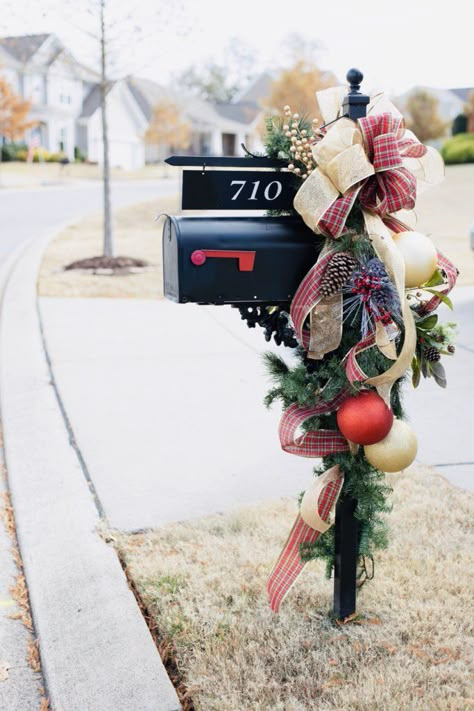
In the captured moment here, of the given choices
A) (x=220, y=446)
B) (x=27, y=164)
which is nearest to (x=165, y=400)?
(x=220, y=446)

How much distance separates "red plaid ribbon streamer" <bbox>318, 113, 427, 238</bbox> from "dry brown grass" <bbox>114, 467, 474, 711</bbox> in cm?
129

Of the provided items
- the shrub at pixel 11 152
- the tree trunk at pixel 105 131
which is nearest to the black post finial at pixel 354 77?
the tree trunk at pixel 105 131

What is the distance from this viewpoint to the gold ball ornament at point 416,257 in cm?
230

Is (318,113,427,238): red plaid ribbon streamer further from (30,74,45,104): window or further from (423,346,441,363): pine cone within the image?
(30,74,45,104): window

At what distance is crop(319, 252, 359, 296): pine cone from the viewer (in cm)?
224

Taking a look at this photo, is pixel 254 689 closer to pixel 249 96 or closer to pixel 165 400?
pixel 165 400

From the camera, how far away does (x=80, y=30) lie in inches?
434

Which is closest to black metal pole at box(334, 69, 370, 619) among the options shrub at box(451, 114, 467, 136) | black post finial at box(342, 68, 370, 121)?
black post finial at box(342, 68, 370, 121)

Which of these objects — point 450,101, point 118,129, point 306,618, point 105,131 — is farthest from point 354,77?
point 450,101

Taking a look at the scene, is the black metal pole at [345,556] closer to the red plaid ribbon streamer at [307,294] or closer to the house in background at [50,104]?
the red plaid ribbon streamer at [307,294]

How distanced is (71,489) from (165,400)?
1433mm

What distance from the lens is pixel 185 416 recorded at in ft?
16.1

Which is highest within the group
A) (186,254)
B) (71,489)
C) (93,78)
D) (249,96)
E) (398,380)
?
→ (249,96)

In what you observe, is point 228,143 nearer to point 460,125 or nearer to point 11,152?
point 11,152
